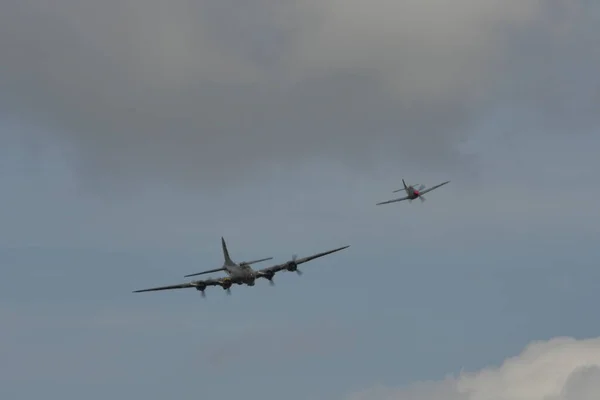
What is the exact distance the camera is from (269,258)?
18700cm

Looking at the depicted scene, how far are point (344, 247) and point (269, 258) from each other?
60.8 ft

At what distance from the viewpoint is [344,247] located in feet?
652
